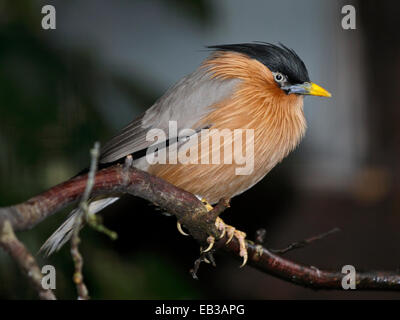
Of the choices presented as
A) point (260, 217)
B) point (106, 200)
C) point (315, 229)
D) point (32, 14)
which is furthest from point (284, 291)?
point (32, 14)

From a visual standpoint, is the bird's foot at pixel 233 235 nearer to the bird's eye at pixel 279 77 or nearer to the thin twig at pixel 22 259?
the bird's eye at pixel 279 77

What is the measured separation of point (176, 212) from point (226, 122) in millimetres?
341

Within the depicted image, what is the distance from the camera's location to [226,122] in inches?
58.4

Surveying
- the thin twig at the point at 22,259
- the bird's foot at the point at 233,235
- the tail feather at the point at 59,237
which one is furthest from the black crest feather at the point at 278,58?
the thin twig at the point at 22,259

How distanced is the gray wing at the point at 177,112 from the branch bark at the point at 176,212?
0.31 metres

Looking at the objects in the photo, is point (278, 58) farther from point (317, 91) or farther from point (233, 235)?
point (233, 235)

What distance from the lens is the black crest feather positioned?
1.52m

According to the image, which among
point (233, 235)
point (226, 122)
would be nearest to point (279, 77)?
point (226, 122)

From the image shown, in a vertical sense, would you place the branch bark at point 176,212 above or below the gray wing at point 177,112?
below

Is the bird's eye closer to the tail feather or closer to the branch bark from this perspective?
the branch bark

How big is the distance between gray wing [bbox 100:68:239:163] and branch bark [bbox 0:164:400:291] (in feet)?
1.01

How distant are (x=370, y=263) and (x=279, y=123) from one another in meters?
1.71

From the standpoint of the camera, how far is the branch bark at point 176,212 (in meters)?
0.92
